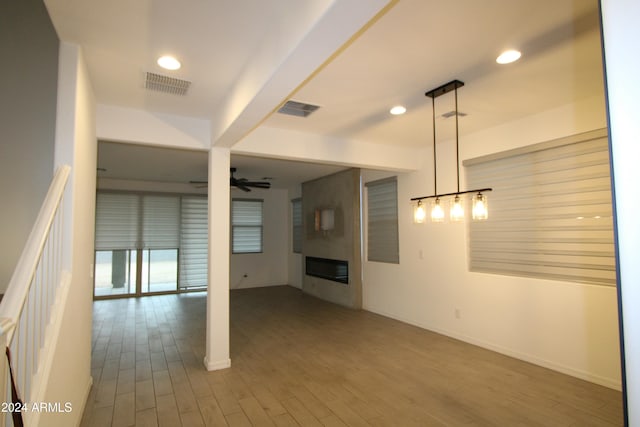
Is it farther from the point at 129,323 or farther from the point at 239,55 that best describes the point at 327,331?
the point at 239,55

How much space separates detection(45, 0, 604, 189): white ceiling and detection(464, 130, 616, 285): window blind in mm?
574

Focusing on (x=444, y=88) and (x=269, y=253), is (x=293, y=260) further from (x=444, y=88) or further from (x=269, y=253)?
(x=444, y=88)

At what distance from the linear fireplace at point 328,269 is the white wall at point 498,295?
79 cm

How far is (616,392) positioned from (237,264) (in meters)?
7.52

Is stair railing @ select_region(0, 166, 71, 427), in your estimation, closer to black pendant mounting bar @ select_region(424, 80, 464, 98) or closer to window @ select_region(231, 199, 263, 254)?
black pendant mounting bar @ select_region(424, 80, 464, 98)

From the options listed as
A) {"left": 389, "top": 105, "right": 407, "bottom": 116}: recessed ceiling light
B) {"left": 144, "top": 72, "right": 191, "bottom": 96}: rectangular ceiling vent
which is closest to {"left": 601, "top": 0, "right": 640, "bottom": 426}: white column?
{"left": 389, "top": 105, "right": 407, "bottom": 116}: recessed ceiling light

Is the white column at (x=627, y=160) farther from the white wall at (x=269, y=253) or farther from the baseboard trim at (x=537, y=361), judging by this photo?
the white wall at (x=269, y=253)

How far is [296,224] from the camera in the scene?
360 inches

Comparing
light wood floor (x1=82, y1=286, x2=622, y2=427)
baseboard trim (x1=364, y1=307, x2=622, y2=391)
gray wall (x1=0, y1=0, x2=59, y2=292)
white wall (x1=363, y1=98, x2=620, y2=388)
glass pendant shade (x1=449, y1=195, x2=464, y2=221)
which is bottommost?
light wood floor (x1=82, y1=286, x2=622, y2=427)

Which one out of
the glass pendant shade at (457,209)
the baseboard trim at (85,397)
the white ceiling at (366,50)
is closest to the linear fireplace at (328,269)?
the white ceiling at (366,50)

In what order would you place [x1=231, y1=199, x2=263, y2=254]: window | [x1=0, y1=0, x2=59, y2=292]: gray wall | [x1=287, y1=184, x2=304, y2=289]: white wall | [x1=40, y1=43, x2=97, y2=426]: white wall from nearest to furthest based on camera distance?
[x1=40, y1=43, x2=97, y2=426]: white wall, [x1=0, y1=0, x2=59, y2=292]: gray wall, [x1=287, y1=184, x2=304, y2=289]: white wall, [x1=231, y1=199, x2=263, y2=254]: window

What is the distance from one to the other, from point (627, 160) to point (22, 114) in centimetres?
421

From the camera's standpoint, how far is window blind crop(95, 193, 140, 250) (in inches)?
297

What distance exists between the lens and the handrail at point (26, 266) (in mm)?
1350
